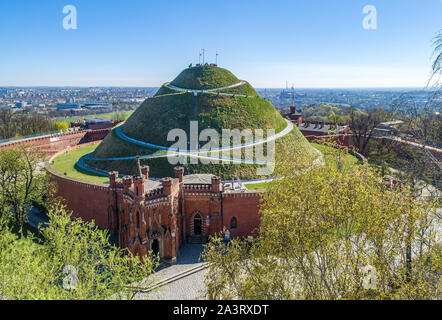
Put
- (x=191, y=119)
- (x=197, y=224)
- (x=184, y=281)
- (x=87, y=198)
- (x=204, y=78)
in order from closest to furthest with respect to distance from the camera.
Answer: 1. (x=184, y=281)
2. (x=197, y=224)
3. (x=87, y=198)
4. (x=191, y=119)
5. (x=204, y=78)

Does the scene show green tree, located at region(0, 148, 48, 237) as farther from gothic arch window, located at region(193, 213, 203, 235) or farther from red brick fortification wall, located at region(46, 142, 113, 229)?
gothic arch window, located at region(193, 213, 203, 235)

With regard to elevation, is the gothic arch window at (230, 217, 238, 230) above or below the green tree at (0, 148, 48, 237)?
below

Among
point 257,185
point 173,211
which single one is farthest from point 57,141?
point 173,211

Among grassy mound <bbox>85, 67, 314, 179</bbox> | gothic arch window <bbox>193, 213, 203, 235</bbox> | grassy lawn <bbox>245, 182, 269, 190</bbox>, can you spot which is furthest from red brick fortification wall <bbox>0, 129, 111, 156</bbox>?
grassy lawn <bbox>245, 182, 269, 190</bbox>

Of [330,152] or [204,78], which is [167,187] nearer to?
[330,152]
